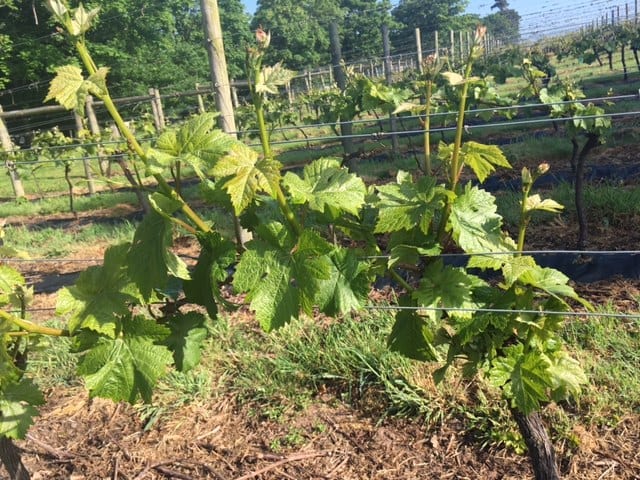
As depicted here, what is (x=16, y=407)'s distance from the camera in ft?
5.08

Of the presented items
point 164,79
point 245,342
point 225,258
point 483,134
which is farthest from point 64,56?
point 225,258

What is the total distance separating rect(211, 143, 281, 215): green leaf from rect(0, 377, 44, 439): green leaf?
3.14ft

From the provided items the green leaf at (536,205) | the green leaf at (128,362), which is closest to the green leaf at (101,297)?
the green leaf at (128,362)

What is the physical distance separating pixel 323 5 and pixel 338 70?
59539 millimetres

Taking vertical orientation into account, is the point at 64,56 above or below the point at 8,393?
above

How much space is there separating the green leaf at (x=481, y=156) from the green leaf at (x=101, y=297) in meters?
0.95

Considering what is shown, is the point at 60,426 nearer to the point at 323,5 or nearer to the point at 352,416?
the point at 352,416

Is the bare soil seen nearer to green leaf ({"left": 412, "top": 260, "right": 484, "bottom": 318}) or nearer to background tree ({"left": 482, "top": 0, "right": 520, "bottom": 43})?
green leaf ({"left": 412, "top": 260, "right": 484, "bottom": 318})

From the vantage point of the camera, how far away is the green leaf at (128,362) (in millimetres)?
1279

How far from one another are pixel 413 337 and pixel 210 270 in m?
0.60

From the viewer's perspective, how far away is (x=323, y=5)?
61.2 metres

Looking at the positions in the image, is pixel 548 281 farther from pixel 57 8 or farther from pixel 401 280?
pixel 57 8

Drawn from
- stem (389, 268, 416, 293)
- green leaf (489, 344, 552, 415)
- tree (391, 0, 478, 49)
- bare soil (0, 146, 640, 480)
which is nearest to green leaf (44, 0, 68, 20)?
stem (389, 268, 416, 293)

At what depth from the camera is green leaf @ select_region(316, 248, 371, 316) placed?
1.29m
